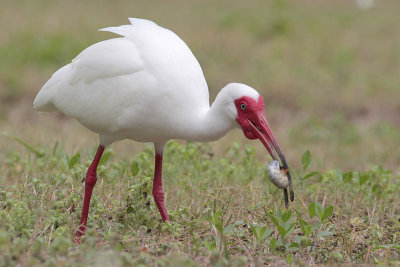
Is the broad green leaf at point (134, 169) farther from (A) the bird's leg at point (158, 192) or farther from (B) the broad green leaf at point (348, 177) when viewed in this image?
(B) the broad green leaf at point (348, 177)

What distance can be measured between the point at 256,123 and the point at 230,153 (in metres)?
2.07

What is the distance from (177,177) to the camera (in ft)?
18.2

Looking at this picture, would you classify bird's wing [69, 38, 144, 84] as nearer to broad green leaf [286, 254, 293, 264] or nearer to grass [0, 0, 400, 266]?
grass [0, 0, 400, 266]

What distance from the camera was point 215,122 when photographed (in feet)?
13.4

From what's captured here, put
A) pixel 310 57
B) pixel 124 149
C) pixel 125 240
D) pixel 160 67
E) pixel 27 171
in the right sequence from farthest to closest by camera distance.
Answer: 1. pixel 310 57
2. pixel 124 149
3. pixel 27 171
4. pixel 160 67
5. pixel 125 240

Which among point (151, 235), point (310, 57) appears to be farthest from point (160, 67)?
point (310, 57)

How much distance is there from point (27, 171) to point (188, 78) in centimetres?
196

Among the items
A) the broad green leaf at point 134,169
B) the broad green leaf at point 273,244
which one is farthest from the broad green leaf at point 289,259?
the broad green leaf at point 134,169

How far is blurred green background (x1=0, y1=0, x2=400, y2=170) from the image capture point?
25.8 ft

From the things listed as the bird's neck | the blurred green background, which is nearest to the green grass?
the bird's neck

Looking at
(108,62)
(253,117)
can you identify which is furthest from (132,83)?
(253,117)

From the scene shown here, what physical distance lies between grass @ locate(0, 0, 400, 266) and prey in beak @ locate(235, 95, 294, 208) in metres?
0.43

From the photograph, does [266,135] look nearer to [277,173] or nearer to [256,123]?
[256,123]

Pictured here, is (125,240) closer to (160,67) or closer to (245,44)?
(160,67)
